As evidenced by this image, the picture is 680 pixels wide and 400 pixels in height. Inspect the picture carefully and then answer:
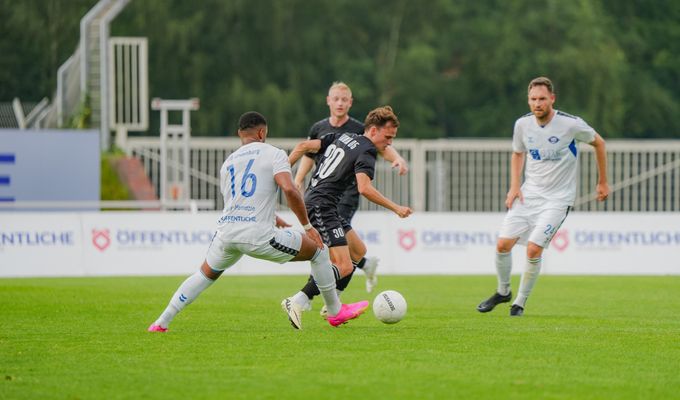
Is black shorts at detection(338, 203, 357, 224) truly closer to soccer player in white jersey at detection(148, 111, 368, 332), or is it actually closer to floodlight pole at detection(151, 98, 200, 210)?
soccer player in white jersey at detection(148, 111, 368, 332)

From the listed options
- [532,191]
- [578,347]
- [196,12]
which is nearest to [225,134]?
[196,12]

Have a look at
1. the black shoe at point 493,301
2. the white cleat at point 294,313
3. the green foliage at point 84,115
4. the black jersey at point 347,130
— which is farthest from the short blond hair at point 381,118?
the green foliage at point 84,115

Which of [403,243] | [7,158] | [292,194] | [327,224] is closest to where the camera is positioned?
[292,194]

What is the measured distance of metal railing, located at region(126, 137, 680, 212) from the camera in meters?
30.7

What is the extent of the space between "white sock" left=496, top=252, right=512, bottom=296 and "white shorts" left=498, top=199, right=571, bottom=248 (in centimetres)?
21

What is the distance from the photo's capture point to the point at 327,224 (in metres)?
12.6

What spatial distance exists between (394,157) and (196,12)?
39600mm

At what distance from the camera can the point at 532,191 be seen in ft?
44.9

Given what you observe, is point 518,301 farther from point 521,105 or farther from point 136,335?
point 521,105

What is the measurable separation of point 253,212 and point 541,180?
3824mm

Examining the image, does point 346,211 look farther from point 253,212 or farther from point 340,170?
point 253,212

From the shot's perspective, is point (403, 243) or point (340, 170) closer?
point (340, 170)

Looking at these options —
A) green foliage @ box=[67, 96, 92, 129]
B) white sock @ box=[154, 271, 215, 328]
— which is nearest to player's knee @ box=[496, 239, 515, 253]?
white sock @ box=[154, 271, 215, 328]

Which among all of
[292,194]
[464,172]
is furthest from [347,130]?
[464,172]
